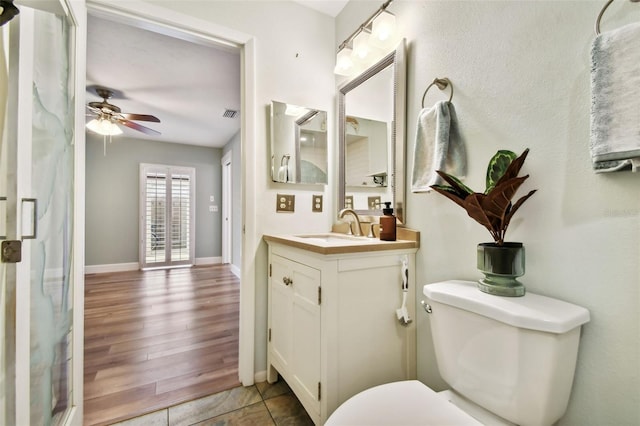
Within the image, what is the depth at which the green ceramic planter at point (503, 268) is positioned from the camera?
80 centimetres

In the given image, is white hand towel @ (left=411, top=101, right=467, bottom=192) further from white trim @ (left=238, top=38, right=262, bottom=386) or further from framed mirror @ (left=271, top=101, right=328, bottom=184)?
white trim @ (left=238, top=38, right=262, bottom=386)

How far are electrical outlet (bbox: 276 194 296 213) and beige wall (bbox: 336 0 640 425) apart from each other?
0.93 metres

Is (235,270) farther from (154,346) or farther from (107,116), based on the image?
(107,116)

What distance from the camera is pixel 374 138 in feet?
5.32

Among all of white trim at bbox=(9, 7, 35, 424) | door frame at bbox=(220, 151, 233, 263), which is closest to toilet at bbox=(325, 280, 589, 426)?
white trim at bbox=(9, 7, 35, 424)

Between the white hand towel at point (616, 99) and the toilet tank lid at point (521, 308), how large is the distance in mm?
388

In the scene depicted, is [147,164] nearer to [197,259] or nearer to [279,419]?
[197,259]

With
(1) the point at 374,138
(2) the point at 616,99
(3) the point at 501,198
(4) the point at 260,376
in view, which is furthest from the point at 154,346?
(2) the point at 616,99

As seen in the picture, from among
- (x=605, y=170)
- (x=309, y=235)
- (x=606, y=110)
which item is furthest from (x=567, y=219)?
(x=309, y=235)

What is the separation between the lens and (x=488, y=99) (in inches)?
39.7

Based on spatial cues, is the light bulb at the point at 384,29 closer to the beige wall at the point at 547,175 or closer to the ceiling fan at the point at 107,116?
the beige wall at the point at 547,175

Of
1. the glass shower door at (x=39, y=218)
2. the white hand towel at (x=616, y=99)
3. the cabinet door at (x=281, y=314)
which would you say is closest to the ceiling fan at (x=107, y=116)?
the glass shower door at (x=39, y=218)

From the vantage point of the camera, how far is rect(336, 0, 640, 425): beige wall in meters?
0.70

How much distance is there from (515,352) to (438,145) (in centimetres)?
76
